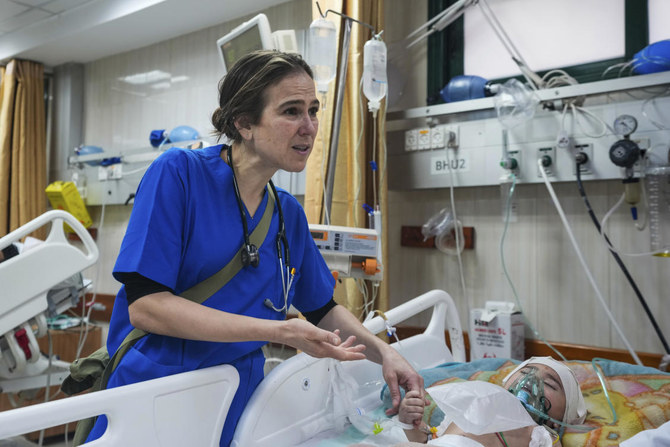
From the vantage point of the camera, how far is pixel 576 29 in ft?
8.68

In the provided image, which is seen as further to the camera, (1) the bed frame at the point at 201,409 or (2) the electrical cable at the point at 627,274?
(2) the electrical cable at the point at 627,274

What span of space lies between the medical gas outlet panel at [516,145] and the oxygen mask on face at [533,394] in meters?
1.13

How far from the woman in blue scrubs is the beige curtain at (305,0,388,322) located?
1.07 meters

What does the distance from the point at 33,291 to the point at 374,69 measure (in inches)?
69.8

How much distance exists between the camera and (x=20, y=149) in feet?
15.2

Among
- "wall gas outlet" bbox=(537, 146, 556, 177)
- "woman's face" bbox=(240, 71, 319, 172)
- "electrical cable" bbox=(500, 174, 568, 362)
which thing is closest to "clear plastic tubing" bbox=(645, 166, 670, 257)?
"wall gas outlet" bbox=(537, 146, 556, 177)


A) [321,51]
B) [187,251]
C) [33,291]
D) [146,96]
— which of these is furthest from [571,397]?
[146,96]

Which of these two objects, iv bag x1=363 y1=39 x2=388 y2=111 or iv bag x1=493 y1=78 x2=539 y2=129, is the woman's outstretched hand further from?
iv bag x1=493 y1=78 x2=539 y2=129

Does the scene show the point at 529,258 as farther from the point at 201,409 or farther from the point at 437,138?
the point at 201,409

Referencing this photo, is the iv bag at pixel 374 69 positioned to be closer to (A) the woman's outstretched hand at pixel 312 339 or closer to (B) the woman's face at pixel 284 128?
(B) the woman's face at pixel 284 128

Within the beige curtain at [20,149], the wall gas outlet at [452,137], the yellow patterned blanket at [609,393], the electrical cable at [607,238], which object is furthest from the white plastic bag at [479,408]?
the beige curtain at [20,149]

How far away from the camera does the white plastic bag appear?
128cm

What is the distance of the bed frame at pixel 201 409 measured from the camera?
3.04 ft

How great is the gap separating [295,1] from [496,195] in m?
1.86
